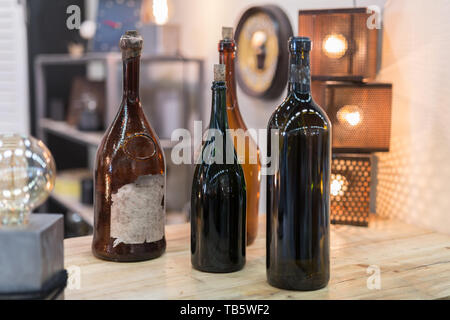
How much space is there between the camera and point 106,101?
8.22 feet

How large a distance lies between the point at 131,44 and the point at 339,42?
551 mm

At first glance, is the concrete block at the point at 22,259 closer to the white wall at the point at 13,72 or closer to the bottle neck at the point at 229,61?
the bottle neck at the point at 229,61

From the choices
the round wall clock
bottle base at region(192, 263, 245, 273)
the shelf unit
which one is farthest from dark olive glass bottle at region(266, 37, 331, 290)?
the shelf unit

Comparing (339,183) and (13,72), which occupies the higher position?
(13,72)

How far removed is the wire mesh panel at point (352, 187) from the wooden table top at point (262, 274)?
0.10 metres

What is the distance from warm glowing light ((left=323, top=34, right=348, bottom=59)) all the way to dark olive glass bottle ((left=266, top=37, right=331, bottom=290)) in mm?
479

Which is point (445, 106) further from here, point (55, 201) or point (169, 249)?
point (55, 201)

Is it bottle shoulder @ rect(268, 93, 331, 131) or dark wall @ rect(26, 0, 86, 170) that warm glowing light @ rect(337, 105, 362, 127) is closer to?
bottle shoulder @ rect(268, 93, 331, 131)

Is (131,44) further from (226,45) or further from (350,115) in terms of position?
(350,115)

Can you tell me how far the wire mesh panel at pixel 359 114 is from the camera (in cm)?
124

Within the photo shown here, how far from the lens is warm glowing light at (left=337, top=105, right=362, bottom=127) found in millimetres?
1246

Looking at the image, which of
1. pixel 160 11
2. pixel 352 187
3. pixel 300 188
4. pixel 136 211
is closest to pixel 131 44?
pixel 136 211
